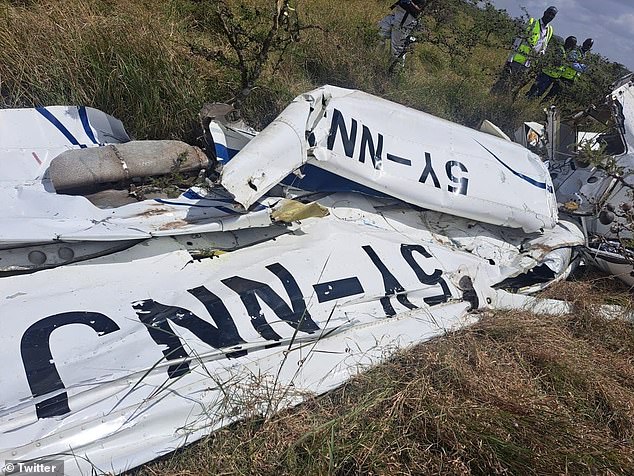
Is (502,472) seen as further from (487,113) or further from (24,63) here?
(487,113)

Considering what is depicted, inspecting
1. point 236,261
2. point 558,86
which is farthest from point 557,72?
point 236,261

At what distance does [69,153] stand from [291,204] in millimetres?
1222

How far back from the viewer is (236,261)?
7.97 feet

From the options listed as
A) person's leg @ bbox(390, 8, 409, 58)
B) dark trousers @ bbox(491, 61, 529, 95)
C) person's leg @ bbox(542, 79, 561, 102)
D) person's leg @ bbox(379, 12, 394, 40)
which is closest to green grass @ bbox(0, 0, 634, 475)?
person's leg @ bbox(390, 8, 409, 58)

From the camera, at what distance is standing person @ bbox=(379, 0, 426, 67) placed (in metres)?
5.74

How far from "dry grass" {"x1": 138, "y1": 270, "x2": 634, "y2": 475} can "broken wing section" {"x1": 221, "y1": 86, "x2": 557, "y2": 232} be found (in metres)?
0.92

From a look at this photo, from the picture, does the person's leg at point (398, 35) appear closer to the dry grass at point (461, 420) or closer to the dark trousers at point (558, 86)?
the dark trousers at point (558, 86)

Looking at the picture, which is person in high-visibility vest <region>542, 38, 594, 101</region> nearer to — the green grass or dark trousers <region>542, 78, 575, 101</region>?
dark trousers <region>542, 78, 575, 101</region>

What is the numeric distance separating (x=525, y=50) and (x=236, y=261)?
6688mm

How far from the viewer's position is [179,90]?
12.8 ft

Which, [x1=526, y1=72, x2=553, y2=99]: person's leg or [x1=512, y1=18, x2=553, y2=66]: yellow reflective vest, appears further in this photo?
[x1=526, y1=72, x2=553, y2=99]: person's leg

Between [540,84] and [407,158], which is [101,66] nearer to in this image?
[407,158]

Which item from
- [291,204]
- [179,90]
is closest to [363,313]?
[291,204]

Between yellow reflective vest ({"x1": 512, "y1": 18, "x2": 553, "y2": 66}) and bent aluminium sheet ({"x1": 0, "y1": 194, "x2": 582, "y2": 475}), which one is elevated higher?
yellow reflective vest ({"x1": 512, "y1": 18, "x2": 553, "y2": 66})
